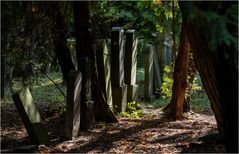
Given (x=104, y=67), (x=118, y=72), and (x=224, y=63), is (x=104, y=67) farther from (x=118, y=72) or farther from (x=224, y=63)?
(x=224, y=63)

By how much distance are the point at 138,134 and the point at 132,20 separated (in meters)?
9.95

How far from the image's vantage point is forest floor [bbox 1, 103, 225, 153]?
6488 mm

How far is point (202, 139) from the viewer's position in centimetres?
688

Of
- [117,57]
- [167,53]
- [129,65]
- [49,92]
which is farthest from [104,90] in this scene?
[167,53]

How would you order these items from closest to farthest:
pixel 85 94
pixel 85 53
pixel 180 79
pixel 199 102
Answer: pixel 85 94 < pixel 85 53 < pixel 180 79 < pixel 199 102

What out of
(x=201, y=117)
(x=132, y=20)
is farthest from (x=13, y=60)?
(x=132, y=20)

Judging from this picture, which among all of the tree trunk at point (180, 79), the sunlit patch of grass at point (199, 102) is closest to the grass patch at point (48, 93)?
the tree trunk at point (180, 79)

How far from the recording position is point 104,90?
9.10 meters

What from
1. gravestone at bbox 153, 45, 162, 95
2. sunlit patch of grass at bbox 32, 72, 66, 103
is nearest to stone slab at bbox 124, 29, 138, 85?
sunlit patch of grass at bbox 32, 72, 66, 103

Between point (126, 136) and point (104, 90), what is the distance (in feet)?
5.75

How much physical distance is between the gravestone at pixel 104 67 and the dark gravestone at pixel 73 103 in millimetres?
1727

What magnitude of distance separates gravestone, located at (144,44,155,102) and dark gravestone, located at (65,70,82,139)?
5.41 meters

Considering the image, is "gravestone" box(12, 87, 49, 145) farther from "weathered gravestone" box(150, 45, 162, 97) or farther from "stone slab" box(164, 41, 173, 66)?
"stone slab" box(164, 41, 173, 66)

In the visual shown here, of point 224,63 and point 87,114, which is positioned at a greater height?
point 224,63
